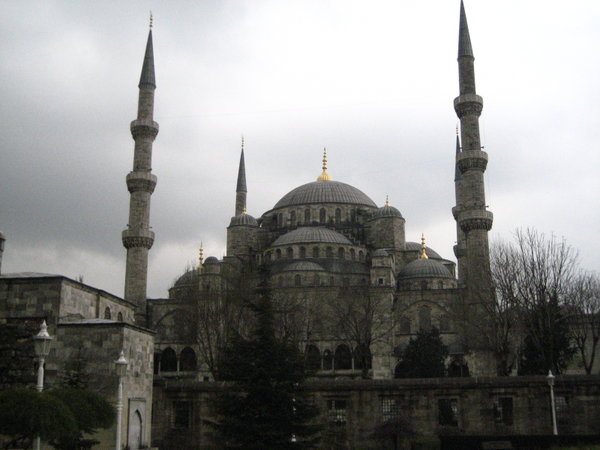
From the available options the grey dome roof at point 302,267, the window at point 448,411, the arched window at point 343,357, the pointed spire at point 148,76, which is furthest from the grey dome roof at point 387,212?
the window at point 448,411

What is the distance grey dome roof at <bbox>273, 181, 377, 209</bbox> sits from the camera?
57.8 m

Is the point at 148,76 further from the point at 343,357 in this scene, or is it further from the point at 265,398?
the point at 265,398

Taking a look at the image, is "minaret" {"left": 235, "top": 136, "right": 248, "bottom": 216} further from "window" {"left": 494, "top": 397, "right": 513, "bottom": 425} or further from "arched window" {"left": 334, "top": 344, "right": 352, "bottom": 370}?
"window" {"left": 494, "top": 397, "right": 513, "bottom": 425}

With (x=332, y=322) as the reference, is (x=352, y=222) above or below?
above

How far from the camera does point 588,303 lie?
32469 millimetres

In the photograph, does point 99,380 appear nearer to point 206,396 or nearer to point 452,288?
point 206,396

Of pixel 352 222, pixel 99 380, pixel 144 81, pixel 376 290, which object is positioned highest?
pixel 144 81

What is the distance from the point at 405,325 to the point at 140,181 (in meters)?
18.0

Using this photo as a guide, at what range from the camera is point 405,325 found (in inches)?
1769

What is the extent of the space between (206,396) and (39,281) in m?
6.95

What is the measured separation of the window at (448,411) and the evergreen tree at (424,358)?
10.8 meters

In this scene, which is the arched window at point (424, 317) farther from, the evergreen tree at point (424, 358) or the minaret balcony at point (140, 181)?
the minaret balcony at point (140, 181)

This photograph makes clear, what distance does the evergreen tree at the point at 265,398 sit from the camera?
16.8 meters

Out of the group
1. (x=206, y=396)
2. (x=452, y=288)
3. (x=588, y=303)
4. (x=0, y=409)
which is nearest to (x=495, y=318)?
(x=588, y=303)
